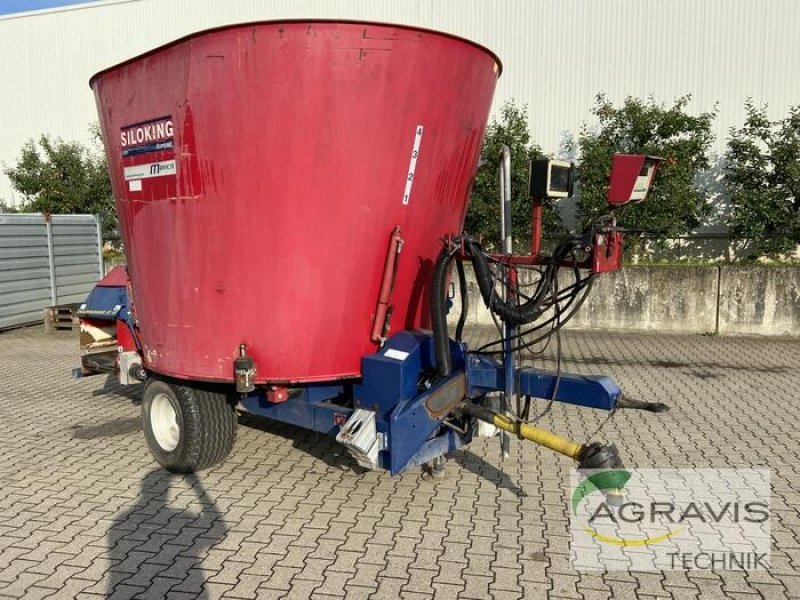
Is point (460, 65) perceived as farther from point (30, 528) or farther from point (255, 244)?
point (30, 528)

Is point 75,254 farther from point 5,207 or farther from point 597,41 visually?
point 597,41

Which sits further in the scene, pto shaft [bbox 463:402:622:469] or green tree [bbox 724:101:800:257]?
green tree [bbox 724:101:800:257]

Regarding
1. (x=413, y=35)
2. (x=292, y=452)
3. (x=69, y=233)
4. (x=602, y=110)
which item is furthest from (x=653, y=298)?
(x=69, y=233)

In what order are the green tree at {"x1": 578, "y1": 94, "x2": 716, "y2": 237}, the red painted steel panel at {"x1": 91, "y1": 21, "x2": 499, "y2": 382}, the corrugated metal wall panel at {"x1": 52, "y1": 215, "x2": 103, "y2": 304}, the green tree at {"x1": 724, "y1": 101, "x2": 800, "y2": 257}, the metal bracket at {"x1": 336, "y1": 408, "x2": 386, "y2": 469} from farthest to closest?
the corrugated metal wall panel at {"x1": 52, "y1": 215, "x2": 103, "y2": 304} < the green tree at {"x1": 578, "y1": 94, "x2": 716, "y2": 237} < the green tree at {"x1": 724, "y1": 101, "x2": 800, "y2": 257} < the metal bracket at {"x1": 336, "y1": 408, "x2": 386, "y2": 469} < the red painted steel panel at {"x1": 91, "y1": 21, "x2": 499, "y2": 382}

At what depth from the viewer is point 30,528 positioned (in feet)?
13.3

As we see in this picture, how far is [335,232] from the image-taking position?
12.9ft

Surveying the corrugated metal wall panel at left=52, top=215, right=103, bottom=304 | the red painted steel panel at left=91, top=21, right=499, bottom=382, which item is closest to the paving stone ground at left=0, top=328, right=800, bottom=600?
the red painted steel panel at left=91, top=21, right=499, bottom=382

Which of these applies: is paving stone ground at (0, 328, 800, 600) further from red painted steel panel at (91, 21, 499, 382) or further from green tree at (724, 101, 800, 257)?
green tree at (724, 101, 800, 257)

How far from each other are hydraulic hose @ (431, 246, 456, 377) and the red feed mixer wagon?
1cm

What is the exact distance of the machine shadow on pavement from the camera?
11.3ft

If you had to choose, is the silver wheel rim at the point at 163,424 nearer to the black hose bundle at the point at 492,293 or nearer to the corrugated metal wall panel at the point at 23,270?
the black hose bundle at the point at 492,293

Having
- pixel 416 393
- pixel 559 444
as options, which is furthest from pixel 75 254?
pixel 559 444

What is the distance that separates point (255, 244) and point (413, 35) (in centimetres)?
152

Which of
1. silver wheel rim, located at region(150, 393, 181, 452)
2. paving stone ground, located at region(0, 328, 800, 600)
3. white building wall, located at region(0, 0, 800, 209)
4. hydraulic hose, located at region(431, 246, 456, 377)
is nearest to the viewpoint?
paving stone ground, located at region(0, 328, 800, 600)
